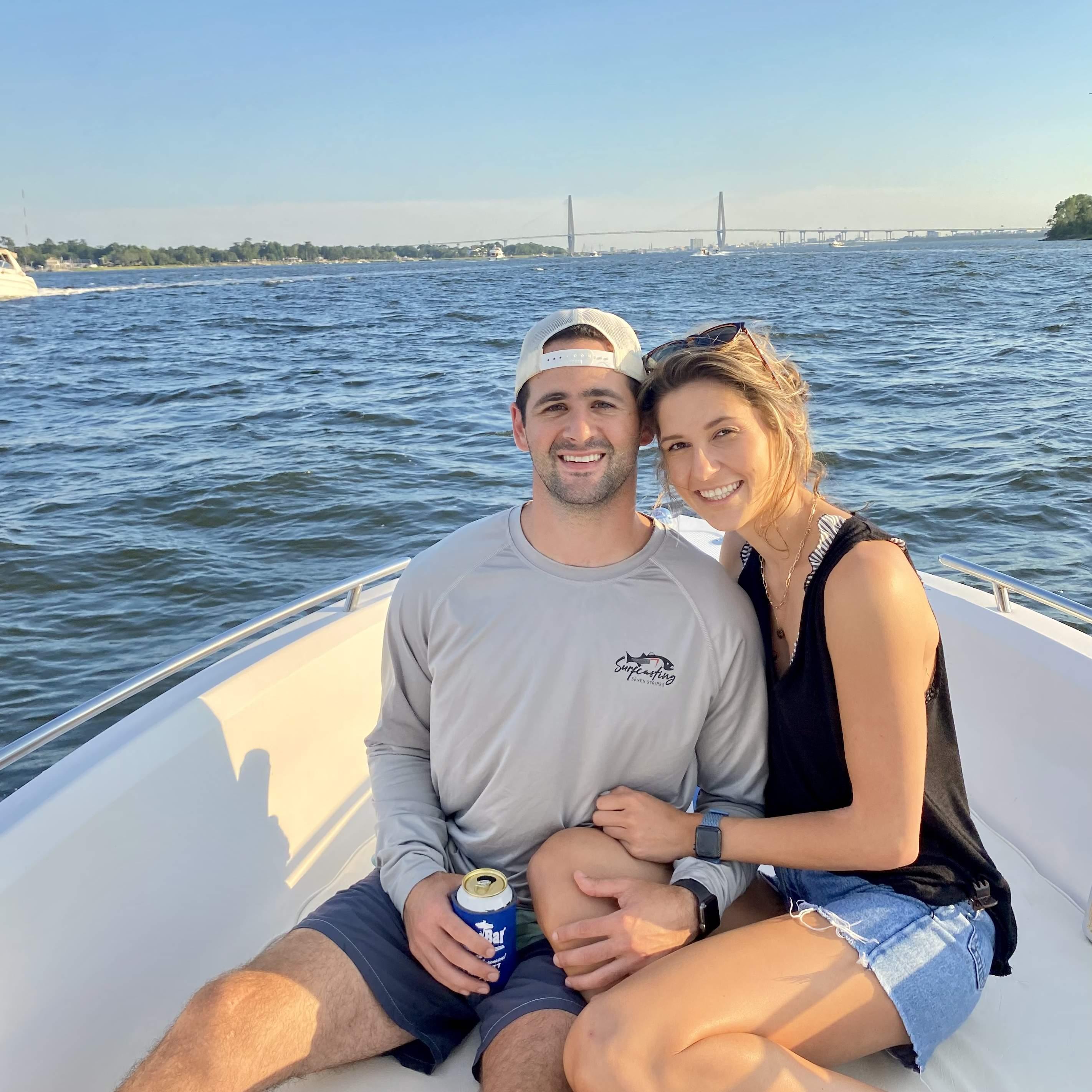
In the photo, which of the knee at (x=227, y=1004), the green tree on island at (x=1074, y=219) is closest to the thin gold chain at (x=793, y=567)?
the knee at (x=227, y=1004)

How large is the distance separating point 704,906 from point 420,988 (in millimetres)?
569

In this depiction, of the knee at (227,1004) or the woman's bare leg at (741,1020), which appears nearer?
the woman's bare leg at (741,1020)

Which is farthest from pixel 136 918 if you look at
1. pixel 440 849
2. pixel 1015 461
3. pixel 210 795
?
pixel 1015 461

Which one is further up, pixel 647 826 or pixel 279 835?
pixel 647 826

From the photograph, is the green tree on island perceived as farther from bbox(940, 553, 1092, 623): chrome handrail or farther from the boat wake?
bbox(940, 553, 1092, 623): chrome handrail

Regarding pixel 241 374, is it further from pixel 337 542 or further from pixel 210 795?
pixel 210 795

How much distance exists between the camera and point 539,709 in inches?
72.7

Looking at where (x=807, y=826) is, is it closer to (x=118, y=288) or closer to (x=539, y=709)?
(x=539, y=709)

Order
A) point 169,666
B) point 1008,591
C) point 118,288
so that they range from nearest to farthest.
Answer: point 169,666
point 1008,591
point 118,288

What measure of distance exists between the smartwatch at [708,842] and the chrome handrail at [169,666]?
1091mm

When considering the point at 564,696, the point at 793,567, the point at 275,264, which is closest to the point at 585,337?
the point at 793,567

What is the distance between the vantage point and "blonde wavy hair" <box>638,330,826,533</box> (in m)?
1.73

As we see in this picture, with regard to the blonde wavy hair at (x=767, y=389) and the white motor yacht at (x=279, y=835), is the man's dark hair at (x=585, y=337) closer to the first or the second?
the blonde wavy hair at (x=767, y=389)

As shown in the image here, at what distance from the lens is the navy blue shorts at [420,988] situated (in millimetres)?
1668
